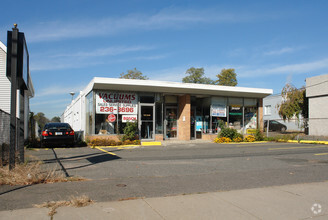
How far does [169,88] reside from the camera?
19578mm

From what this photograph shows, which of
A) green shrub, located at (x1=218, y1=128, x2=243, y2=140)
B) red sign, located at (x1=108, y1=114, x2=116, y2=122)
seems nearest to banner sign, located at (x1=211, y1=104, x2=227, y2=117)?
green shrub, located at (x1=218, y1=128, x2=243, y2=140)

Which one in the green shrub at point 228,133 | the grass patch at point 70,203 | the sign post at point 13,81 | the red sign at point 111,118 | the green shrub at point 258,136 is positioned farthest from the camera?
the green shrub at point 258,136

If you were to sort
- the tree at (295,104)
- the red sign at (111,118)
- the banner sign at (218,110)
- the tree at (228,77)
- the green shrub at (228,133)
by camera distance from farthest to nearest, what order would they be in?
the tree at (228,77) → the tree at (295,104) → the banner sign at (218,110) → the green shrub at (228,133) → the red sign at (111,118)

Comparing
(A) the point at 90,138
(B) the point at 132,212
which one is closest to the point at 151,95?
(A) the point at 90,138

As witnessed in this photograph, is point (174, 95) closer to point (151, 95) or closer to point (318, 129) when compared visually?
point (151, 95)

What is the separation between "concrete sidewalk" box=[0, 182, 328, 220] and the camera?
4.76 meters

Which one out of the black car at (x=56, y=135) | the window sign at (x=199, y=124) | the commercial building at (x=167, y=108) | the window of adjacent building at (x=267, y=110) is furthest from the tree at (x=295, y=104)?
the black car at (x=56, y=135)

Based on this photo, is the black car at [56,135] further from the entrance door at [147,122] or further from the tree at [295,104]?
the tree at [295,104]

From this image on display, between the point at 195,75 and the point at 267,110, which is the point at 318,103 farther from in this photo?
the point at 195,75

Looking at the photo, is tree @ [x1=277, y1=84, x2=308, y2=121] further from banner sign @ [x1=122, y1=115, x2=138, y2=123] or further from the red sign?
the red sign

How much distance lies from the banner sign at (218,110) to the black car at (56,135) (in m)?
10.8

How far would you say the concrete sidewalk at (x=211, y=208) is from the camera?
15.6 feet

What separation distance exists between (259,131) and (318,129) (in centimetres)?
662

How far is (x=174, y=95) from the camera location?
21.6 m
